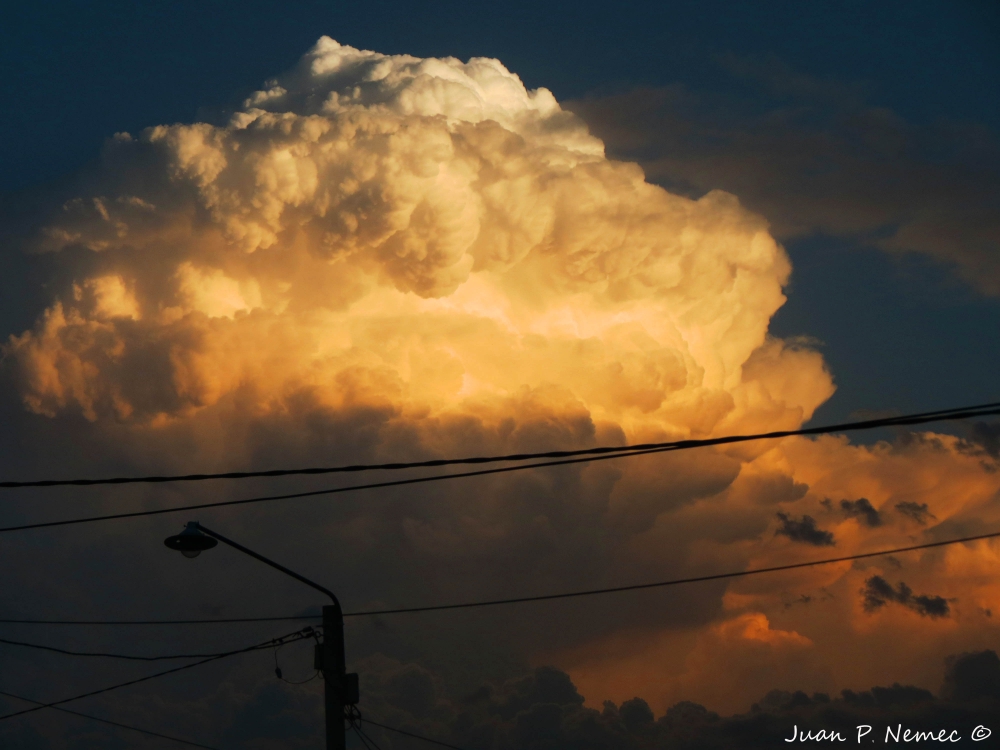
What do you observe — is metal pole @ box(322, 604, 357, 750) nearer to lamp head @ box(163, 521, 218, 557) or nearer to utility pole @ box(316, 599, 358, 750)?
utility pole @ box(316, 599, 358, 750)

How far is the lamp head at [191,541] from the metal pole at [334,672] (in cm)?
268

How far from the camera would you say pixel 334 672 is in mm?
21156

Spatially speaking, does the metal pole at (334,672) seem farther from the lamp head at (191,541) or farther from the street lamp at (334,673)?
the lamp head at (191,541)

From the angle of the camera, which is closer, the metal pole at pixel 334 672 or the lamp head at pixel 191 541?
the lamp head at pixel 191 541

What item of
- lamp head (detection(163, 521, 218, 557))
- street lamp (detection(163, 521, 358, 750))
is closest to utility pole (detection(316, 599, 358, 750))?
street lamp (detection(163, 521, 358, 750))

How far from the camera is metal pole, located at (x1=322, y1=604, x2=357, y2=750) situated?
20.9m

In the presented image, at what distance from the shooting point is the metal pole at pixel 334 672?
2094cm

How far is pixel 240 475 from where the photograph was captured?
16672 mm

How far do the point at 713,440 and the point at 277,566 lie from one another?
9.24m

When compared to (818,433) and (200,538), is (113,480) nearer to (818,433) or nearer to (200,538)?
(200,538)

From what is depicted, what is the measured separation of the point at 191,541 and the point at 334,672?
3777 mm

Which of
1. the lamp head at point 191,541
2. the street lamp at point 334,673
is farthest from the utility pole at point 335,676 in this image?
the lamp head at point 191,541

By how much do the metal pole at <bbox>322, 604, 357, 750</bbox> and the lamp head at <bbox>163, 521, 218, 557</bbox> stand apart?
106 inches

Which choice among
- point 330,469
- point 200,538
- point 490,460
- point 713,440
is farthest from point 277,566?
point 713,440
